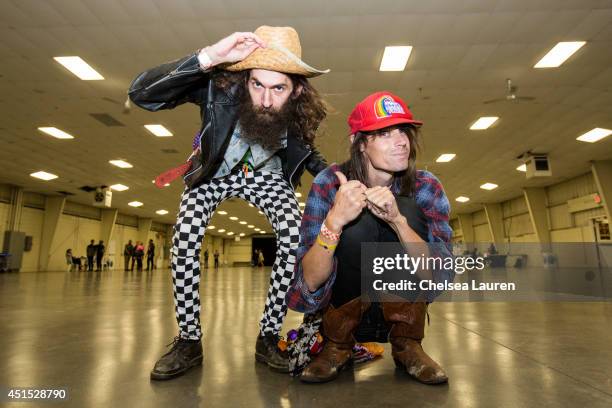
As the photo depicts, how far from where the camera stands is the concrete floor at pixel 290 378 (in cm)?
106

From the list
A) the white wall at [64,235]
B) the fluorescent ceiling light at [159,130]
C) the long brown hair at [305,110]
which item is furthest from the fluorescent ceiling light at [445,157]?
the white wall at [64,235]

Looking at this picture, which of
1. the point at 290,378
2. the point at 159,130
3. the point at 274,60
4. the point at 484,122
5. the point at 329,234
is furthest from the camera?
the point at 159,130

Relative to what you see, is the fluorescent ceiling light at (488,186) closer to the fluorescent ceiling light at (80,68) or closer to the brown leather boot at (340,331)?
the fluorescent ceiling light at (80,68)

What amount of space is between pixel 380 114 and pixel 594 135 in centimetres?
1180

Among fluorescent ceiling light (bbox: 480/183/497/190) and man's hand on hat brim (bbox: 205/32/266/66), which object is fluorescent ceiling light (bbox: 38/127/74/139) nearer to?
man's hand on hat brim (bbox: 205/32/266/66)

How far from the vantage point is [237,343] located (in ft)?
6.02

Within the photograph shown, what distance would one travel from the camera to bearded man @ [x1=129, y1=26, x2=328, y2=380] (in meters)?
1.47

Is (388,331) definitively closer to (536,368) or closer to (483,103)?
(536,368)

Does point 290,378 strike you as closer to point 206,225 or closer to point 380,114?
point 206,225

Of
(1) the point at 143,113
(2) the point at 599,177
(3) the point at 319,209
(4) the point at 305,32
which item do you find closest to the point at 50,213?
(1) the point at 143,113

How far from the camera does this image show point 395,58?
6230 millimetres

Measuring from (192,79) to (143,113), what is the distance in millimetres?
7903

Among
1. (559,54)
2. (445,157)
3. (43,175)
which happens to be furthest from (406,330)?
(43,175)

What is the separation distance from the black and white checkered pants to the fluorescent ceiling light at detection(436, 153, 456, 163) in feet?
36.9
